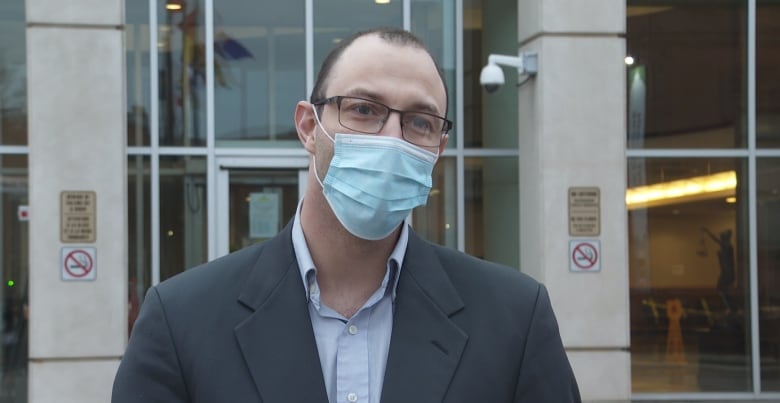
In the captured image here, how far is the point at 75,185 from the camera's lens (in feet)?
30.4

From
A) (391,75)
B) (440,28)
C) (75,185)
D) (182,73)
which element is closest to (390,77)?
(391,75)

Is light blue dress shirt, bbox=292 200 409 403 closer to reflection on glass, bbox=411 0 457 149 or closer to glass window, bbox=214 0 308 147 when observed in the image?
glass window, bbox=214 0 308 147

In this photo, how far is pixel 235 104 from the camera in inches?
412

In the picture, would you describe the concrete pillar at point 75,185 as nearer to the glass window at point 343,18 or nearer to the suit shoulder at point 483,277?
the glass window at point 343,18

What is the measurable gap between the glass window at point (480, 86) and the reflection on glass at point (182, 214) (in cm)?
276

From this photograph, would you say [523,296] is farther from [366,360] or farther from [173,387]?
[173,387]

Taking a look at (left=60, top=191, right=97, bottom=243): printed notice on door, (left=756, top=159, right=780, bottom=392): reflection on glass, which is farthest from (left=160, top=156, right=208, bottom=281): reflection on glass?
(left=756, top=159, right=780, bottom=392): reflection on glass

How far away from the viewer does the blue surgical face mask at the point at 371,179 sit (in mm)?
2268

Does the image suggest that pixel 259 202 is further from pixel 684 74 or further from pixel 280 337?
pixel 280 337

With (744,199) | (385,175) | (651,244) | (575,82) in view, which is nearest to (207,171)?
(575,82)

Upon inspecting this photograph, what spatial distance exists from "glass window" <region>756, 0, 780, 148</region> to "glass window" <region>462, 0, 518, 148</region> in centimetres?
259

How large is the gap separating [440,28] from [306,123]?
8608 millimetres

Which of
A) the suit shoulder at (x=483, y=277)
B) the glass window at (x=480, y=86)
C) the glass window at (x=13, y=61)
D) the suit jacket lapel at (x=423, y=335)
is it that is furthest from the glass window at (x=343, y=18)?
the suit jacket lapel at (x=423, y=335)

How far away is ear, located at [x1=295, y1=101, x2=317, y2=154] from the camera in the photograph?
238cm
